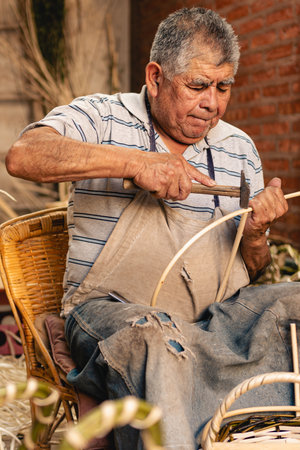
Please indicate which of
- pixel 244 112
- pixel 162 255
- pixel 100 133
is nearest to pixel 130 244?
pixel 162 255

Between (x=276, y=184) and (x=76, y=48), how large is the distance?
279cm

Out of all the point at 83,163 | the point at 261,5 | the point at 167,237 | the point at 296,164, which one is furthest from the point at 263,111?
the point at 83,163

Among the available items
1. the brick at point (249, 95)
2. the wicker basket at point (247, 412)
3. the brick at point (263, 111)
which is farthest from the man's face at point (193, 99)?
the brick at point (249, 95)

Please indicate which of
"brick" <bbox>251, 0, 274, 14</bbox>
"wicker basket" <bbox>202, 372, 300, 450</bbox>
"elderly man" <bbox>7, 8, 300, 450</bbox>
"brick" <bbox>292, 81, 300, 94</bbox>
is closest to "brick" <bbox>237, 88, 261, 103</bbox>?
"brick" <bbox>292, 81, 300, 94</bbox>

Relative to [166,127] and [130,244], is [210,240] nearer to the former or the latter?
[130,244]

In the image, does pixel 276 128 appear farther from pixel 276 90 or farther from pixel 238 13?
pixel 238 13

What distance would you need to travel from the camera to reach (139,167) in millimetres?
1382

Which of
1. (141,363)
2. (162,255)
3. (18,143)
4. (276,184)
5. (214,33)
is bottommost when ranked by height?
(141,363)

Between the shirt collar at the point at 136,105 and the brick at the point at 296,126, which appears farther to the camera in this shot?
the brick at the point at 296,126

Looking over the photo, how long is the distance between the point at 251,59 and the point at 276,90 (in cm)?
29

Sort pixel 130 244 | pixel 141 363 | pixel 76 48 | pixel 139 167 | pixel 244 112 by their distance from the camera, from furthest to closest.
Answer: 1. pixel 76 48
2. pixel 244 112
3. pixel 130 244
4. pixel 139 167
5. pixel 141 363

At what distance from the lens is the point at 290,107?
9.14ft

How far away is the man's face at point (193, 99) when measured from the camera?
1.62 meters

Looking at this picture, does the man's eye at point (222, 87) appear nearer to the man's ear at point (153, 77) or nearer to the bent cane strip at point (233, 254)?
the man's ear at point (153, 77)
